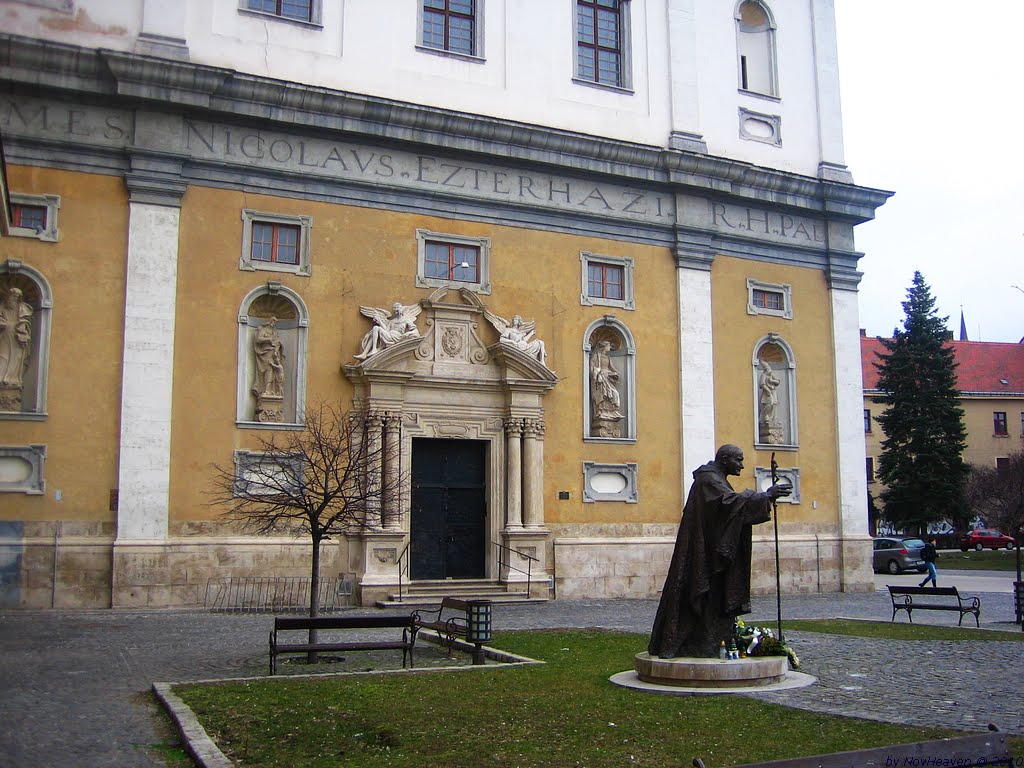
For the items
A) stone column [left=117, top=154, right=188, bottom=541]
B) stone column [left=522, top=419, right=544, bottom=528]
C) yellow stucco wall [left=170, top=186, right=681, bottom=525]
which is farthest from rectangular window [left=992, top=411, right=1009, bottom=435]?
stone column [left=117, top=154, right=188, bottom=541]

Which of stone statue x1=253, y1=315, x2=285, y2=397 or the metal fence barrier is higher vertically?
stone statue x1=253, y1=315, x2=285, y2=397

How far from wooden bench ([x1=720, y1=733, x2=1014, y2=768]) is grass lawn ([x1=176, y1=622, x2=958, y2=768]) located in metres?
1.83

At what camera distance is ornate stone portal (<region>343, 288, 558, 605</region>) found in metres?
22.3

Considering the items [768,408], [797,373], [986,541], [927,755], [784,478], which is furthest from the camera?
[986,541]

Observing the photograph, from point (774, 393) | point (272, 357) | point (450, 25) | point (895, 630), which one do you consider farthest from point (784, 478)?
point (450, 25)

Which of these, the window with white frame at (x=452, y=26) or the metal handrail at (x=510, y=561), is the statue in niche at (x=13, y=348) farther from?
the window with white frame at (x=452, y=26)

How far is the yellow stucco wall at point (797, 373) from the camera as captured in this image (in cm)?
2630

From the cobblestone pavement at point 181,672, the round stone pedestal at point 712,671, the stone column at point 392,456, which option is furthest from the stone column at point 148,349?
the round stone pedestal at point 712,671

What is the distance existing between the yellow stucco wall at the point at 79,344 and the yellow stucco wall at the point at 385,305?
1212 millimetres

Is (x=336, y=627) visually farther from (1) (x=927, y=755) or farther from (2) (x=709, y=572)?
(1) (x=927, y=755)

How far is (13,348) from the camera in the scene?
19.6m

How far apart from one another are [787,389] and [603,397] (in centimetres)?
557

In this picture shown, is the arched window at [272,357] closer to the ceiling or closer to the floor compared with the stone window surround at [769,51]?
closer to the floor

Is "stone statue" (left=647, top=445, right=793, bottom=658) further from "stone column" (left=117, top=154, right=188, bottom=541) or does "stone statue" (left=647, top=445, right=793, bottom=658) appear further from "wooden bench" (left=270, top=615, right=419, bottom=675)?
"stone column" (left=117, top=154, right=188, bottom=541)
